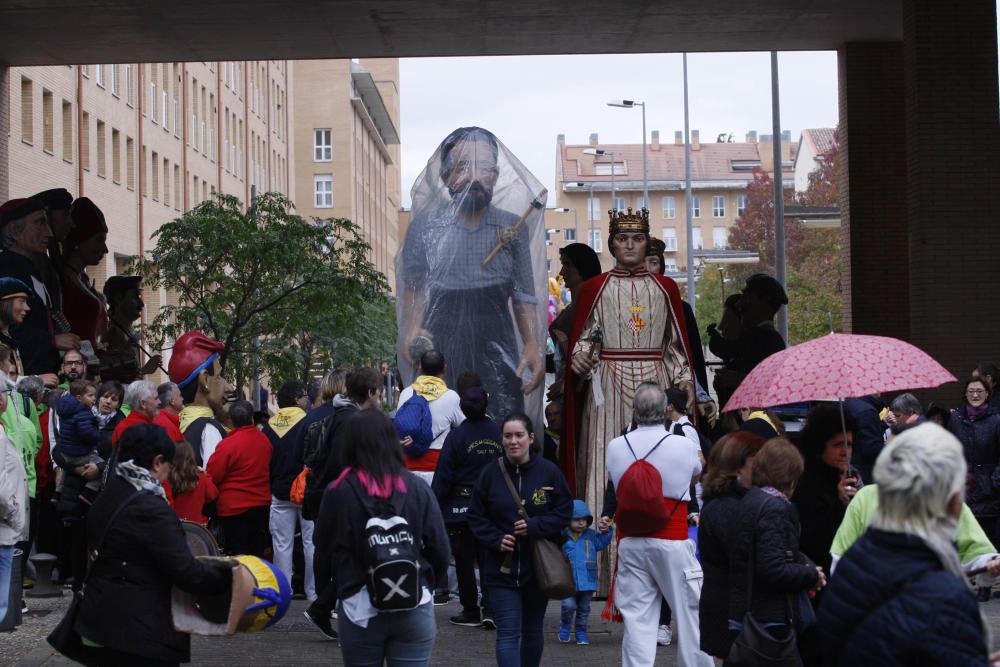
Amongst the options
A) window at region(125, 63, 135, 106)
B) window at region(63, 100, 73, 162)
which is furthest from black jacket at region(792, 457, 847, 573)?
window at region(125, 63, 135, 106)

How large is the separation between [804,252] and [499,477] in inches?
2039

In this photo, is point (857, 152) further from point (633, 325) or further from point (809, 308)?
point (809, 308)

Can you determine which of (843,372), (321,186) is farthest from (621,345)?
(321,186)

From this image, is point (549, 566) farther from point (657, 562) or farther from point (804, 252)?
point (804, 252)

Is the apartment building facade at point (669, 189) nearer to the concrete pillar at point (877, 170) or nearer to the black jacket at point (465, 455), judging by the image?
the concrete pillar at point (877, 170)

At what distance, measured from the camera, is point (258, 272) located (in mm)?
27484

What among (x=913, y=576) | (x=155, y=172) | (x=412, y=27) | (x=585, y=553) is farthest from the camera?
(x=155, y=172)

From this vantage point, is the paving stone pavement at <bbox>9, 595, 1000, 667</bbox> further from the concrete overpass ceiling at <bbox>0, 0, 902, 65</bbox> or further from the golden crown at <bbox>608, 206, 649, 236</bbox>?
the concrete overpass ceiling at <bbox>0, 0, 902, 65</bbox>

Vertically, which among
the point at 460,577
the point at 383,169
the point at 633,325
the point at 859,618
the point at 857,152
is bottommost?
the point at 460,577

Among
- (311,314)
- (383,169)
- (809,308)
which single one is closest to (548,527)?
(311,314)

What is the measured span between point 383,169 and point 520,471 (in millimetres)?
110725

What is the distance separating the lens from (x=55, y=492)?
12.4m

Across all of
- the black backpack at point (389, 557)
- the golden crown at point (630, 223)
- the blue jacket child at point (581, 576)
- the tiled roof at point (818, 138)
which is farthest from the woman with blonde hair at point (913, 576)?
the tiled roof at point (818, 138)

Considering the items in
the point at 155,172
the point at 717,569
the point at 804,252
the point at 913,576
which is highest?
the point at 155,172
